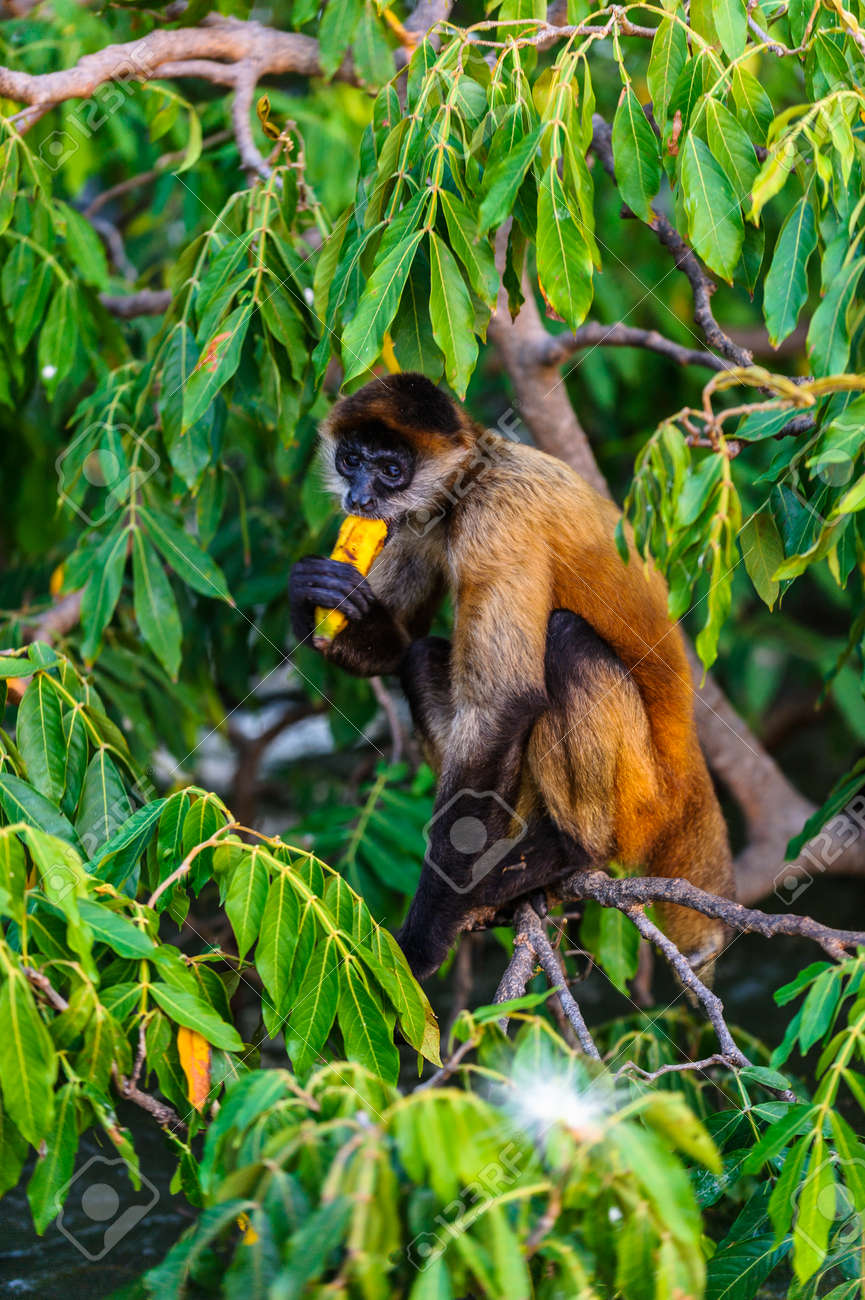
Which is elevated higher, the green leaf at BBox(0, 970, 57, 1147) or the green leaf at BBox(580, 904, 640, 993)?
the green leaf at BBox(0, 970, 57, 1147)

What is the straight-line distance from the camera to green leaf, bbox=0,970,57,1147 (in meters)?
1.82

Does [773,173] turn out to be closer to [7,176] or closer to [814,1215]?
[814,1215]

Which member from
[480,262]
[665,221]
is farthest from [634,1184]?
[665,221]

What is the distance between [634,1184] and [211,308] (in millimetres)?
2413

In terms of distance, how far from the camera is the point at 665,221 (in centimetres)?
352

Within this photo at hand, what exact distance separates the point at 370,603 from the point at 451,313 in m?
1.44

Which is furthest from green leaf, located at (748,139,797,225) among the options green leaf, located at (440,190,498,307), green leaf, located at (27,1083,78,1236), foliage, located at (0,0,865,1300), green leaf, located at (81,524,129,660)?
green leaf, located at (81,524,129,660)

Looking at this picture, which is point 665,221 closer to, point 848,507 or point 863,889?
point 848,507

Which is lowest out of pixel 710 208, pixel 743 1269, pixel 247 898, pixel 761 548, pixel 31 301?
pixel 743 1269

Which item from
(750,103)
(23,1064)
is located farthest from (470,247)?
(23,1064)

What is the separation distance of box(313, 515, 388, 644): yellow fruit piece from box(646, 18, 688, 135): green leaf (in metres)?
1.49

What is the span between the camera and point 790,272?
253 centimetres

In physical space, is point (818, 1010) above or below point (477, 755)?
above

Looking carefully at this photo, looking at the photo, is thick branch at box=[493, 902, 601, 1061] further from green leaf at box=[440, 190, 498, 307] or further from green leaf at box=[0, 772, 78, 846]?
green leaf at box=[440, 190, 498, 307]
